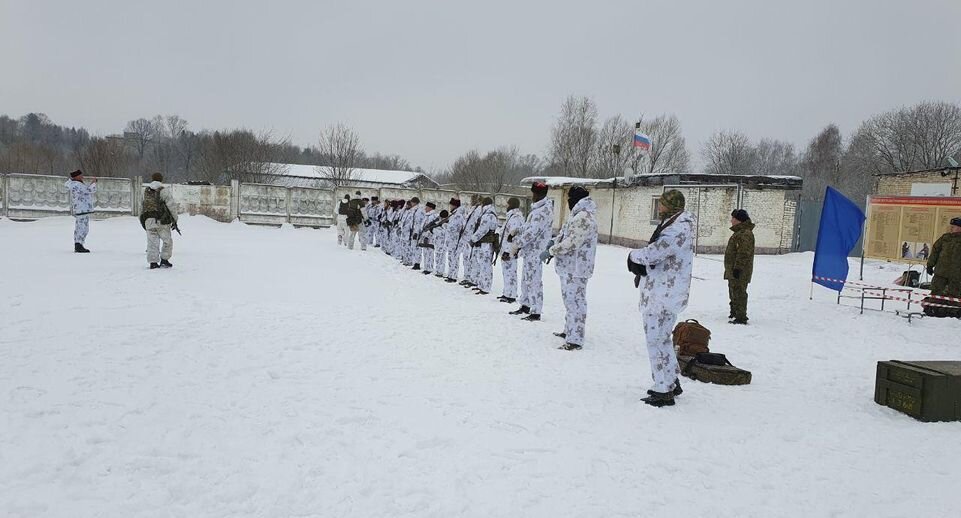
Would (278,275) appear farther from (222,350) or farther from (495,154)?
(495,154)

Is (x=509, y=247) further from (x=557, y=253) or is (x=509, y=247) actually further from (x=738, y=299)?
(x=738, y=299)

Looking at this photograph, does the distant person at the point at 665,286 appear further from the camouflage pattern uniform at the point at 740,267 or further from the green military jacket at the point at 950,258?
the green military jacket at the point at 950,258

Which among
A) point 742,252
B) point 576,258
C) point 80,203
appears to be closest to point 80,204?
point 80,203

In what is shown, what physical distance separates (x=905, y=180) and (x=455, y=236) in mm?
18566

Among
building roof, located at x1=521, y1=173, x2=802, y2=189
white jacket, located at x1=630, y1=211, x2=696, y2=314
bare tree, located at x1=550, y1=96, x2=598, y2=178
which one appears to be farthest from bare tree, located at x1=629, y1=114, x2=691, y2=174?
white jacket, located at x1=630, y1=211, x2=696, y2=314

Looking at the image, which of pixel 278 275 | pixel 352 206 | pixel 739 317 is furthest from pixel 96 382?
pixel 352 206

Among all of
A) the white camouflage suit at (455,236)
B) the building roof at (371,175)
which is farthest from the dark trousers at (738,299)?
the building roof at (371,175)

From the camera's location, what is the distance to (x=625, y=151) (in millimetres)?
54969

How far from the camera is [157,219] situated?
1181 centimetres

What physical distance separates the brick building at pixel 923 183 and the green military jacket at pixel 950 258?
433 inches

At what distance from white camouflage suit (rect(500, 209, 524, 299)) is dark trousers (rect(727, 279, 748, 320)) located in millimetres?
3778

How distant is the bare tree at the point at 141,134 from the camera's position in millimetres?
81062

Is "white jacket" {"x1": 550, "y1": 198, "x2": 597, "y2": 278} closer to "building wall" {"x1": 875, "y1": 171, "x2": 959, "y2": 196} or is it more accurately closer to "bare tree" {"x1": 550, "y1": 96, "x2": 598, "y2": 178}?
"building wall" {"x1": 875, "y1": 171, "x2": 959, "y2": 196}

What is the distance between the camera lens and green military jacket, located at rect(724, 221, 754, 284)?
10.0 metres
